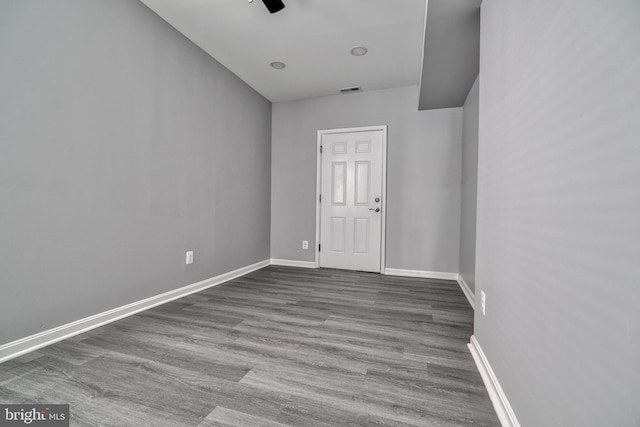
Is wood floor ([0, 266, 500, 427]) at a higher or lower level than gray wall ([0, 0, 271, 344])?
lower

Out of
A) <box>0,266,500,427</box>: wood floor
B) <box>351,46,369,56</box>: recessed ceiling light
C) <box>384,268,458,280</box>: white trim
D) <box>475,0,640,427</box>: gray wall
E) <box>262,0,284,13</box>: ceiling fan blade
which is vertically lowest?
<box>0,266,500,427</box>: wood floor

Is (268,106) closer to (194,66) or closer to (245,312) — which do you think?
(194,66)

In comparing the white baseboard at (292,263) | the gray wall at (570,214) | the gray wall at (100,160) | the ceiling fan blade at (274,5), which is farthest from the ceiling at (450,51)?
the white baseboard at (292,263)

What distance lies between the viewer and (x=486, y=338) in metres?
1.48

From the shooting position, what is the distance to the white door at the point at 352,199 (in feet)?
12.5

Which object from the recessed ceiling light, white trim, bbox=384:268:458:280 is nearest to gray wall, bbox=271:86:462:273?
white trim, bbox=384:268:458:280

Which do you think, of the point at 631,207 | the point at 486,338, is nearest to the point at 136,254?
the point at 486,338

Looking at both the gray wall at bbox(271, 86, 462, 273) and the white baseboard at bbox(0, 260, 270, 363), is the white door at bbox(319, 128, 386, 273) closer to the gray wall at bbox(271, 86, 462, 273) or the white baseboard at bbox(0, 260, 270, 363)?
the gray wall at bbox(271, 86, 462, 273)

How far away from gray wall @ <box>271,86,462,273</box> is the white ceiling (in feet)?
1.25

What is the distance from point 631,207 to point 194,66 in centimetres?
336

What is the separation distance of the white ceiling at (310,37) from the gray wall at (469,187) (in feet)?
2.70

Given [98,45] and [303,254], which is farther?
[303,254]

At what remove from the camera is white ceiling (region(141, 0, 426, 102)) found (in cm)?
230

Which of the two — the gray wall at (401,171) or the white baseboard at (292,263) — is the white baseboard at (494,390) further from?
the white baseboard at (292,263)
